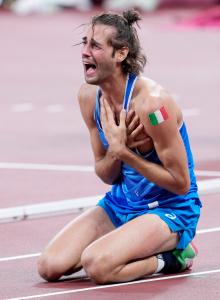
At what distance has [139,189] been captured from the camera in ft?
23.7

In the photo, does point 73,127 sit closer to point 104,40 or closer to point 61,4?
point 104,40

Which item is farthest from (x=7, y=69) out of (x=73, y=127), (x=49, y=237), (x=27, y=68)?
(x=49, y=237)

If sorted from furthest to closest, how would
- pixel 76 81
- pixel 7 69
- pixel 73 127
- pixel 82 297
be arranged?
pixel 7 69 < pixel 76 81 < pixel 73 127 < pixel 82 297

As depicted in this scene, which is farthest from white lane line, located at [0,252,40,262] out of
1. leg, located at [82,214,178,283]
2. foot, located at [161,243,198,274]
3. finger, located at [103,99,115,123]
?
finger, located at [103,99,115,123]

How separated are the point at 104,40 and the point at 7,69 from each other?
12309mm

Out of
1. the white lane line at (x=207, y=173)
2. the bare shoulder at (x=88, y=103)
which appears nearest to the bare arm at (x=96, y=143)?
the bare shoulder at (x=88, y=103)

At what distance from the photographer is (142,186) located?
7.21 m

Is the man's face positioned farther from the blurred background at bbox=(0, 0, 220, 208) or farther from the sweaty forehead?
the blurred background at bbox=(0, 0, 220, 208)

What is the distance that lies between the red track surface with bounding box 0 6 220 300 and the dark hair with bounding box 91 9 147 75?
1326 mm

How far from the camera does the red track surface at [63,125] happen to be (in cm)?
700

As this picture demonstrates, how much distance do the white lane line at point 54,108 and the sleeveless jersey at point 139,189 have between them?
25.1ft

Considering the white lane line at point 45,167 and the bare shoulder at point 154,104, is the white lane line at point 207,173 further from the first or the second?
the bare shoulder at point 154,104

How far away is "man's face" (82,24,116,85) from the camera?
6.96 m

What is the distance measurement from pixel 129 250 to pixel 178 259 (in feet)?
1.18
